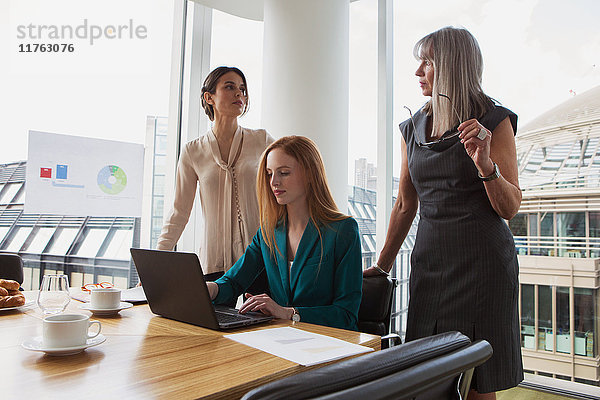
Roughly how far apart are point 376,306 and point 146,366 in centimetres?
93

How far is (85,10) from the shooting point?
141 inches

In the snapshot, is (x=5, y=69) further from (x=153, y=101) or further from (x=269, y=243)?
(x=269, y=243)

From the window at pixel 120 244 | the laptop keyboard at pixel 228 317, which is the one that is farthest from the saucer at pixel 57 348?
the window at pixel 120 244

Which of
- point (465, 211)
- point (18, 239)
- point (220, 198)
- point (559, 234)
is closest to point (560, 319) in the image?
point (559, 234)

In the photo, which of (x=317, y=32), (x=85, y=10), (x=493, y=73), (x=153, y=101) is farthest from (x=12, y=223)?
(x=493, y=73)

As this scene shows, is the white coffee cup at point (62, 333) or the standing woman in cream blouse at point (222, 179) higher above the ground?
the standing woman in cream blouse at point (222, 179)

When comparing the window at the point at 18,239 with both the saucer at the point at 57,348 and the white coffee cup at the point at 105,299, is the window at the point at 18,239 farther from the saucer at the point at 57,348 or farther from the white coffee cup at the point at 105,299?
the saucer at the point at 57,348

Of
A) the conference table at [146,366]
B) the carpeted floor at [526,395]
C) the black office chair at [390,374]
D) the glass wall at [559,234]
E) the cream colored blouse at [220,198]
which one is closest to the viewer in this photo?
the black office chair at [390,374]

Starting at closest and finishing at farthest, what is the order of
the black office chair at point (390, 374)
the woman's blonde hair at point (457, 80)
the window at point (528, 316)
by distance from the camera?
the black office chair at point (390, 374), the woman's blonde hair at point (457, 80), the window at point (528, 316)

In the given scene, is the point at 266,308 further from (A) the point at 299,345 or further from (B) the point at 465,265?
(B) the point at 465,265

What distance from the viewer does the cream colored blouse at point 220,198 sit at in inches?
85.0

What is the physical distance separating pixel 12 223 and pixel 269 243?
2.53m

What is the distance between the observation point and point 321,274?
1.55 m

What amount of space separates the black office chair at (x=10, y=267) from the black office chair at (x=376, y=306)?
170cm
